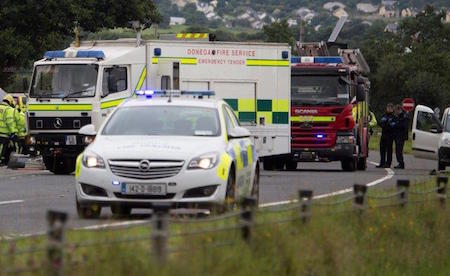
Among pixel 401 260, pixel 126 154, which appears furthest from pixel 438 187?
pixel 126 154

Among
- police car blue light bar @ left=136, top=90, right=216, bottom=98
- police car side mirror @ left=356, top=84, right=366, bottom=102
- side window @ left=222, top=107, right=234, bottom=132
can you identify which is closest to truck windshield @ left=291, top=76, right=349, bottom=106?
police car side mirror @ left=356, top=84, right=366, bottom=102

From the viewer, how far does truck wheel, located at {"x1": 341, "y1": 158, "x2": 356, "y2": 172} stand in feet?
106

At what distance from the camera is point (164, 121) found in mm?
15742

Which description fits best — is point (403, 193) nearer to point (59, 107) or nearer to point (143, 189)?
point (143, 189)

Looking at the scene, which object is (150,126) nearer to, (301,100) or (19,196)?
(19,196)

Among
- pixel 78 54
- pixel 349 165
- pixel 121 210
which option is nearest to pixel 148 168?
pixel 121 210

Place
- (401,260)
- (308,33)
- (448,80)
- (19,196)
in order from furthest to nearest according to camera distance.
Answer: (308,33)
(448,80)
(19,196)
(401,260)

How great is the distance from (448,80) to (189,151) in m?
93.0

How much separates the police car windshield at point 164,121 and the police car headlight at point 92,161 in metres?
0.84

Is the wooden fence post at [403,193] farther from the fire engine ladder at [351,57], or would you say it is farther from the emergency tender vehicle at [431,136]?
the fire engine ladder at [351,57]

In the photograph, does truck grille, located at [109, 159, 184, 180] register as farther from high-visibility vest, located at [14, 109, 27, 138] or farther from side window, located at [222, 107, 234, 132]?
high-visibility vest, located at [14, 109, 27, 138]

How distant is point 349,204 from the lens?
11891 mm

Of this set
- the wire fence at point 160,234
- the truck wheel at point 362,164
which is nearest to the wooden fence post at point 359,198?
the wire fence at point 160,234

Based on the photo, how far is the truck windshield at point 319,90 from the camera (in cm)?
3109
